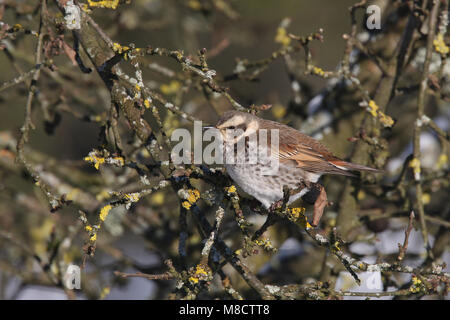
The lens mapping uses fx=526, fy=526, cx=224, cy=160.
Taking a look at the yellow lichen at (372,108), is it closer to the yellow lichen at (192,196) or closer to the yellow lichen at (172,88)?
the yellow lichen at (192,196)

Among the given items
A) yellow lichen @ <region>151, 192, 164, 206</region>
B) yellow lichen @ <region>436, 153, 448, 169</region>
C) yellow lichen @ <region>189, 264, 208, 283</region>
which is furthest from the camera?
yellow lichen @ <region>151, 192, 164, 206</region>

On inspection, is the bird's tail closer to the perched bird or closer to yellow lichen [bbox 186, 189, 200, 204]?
the perched bird

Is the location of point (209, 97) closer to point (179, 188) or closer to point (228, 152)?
point (228, 152)

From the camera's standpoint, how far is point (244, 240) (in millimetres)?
2766

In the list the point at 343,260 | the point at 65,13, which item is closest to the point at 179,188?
the point at 343,260

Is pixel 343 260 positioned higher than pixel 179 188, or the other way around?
pixel 179 188

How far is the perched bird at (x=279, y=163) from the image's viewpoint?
3.39 m

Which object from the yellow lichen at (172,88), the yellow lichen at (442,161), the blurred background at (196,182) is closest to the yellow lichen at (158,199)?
the blurred background at (196,182)

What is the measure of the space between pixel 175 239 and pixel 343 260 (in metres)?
2.06

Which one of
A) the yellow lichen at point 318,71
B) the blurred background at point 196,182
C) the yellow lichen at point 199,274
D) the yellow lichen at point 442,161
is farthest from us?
the yellow lichen at point 442,161

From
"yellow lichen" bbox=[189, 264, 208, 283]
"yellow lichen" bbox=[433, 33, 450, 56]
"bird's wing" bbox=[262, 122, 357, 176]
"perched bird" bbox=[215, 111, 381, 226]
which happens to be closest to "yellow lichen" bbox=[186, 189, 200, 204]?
"yellow lichen" bbox=[189, 264, 208, 283]

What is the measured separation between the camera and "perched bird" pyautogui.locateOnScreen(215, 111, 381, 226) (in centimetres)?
339

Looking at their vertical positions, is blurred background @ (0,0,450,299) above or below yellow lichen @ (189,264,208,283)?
above

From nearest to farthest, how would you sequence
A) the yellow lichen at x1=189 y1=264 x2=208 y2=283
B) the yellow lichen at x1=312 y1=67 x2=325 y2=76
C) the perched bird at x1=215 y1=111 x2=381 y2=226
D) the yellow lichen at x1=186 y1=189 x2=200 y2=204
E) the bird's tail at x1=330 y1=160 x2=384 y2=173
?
the yellow lichen at x1=189 y1=264 x2=208 y2=283
the yellow lichen at x1=186 y1=189 x2=200 y2=204
the perched bird at x1=215 y1=111 x2=381 y2=226
the bird's tail at x1=330 y1=160 x2=384 y2=173
the yellow lichen at x1=312 y1=67 x2=325 y2=76
